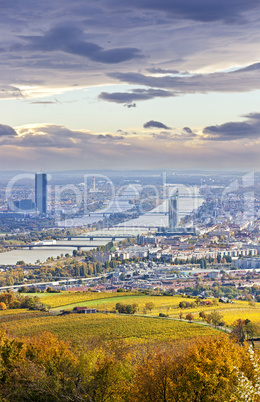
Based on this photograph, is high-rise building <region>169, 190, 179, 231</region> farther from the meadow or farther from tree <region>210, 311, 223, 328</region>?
tree <region>210, 311, 223, 328</region>

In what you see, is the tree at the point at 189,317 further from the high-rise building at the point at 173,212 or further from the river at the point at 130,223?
the high-rise building at the point at 173,212

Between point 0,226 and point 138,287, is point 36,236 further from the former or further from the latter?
point 138,287

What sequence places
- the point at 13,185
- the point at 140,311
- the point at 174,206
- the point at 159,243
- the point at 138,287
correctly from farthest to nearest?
the point at 13,185
the point at 174,206
the point at 159,243
the point at 138,287
the point at 140,311

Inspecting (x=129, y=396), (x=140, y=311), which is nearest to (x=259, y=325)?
(x=140, y=311)
